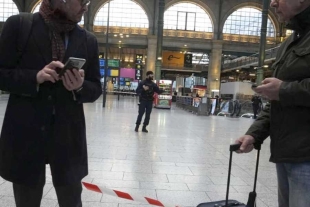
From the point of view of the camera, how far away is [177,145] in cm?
816

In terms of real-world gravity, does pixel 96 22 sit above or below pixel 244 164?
above

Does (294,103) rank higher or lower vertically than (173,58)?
lower

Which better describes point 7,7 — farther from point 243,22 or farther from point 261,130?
point 261,130

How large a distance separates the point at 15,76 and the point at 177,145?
261 inches

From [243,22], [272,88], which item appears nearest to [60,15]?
[272,88]

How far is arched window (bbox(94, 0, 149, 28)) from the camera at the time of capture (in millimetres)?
47719

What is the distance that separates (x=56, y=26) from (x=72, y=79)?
36 centimetres

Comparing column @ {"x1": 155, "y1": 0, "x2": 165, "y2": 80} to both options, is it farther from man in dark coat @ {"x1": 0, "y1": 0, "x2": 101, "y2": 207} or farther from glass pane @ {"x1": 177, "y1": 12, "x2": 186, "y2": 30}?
man in dark coat @ {"x1": 0, "y1": 0, "x2": 101, "y2": 207}

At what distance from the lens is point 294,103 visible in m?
1.62

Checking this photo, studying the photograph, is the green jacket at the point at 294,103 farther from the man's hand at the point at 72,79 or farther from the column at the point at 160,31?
the column at the point at 160,31

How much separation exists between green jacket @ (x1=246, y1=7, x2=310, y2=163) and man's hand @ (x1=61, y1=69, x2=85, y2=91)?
1.05 meters

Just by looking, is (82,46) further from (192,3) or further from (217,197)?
(192,3)

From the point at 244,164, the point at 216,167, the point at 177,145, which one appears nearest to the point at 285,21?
the point at 216,167

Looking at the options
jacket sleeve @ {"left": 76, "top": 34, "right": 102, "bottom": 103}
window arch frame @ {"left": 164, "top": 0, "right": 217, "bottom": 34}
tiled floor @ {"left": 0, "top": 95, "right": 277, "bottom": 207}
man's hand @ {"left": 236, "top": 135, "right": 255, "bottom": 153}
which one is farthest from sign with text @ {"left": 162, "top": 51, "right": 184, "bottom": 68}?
man's hand @ {"left": 236, "top": 135, "right": 255, "bottom": 153}
